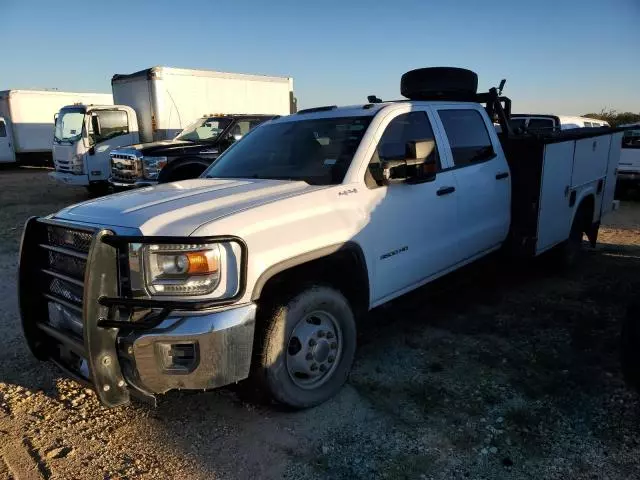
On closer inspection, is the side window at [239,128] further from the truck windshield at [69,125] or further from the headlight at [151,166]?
the truck windshield at [69,125]

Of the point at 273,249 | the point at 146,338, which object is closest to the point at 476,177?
the point at 273,249

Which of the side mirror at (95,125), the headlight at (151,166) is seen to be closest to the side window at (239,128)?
the headlight at (151,166)

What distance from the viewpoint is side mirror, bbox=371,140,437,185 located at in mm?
3502

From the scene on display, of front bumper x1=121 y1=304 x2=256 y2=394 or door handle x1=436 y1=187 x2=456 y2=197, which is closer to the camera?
front bumper x1=121 y1=304 x2=256 y2=394

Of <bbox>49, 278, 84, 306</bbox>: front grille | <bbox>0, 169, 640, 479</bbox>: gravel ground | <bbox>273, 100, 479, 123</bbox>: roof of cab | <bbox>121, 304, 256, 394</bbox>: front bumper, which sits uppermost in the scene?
<bbox>273, 100, 479, 123</bbox>: roof of cab

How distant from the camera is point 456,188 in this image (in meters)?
4.19

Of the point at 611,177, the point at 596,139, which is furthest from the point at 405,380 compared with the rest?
the point at 611,177

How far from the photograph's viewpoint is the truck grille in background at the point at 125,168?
10266 millimetres

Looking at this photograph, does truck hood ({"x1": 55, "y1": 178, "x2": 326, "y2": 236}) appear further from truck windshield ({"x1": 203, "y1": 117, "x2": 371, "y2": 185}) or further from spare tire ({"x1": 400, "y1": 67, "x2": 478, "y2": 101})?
spare tire ({"x1": 400, "y1": 67, "x2": 478, "y2": 101})

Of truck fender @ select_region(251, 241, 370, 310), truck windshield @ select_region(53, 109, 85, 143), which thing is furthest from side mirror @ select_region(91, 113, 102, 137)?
truck fender @ select_region(251, 241, 370, 310)

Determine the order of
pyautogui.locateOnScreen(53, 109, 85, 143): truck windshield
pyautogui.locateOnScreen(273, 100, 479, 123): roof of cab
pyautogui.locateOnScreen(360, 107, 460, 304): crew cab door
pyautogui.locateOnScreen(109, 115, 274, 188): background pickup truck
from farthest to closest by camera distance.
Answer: pyautogui.locateOnScreen(53, 109, 85, 143): truck windshield < pyautogui.locateOnScreen(109, 115, 274, 188): background pickup truck < pyautogui.locateOnScreen(273, 100, 479, 123): roof of cab < pyautogui.locateOnScreen(360, 107, 460, 304): crew cab door

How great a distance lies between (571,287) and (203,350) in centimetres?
453

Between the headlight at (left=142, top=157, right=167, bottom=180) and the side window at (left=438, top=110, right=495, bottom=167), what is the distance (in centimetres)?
699

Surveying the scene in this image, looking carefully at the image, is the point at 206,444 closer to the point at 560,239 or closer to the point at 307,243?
the point at 307,243
